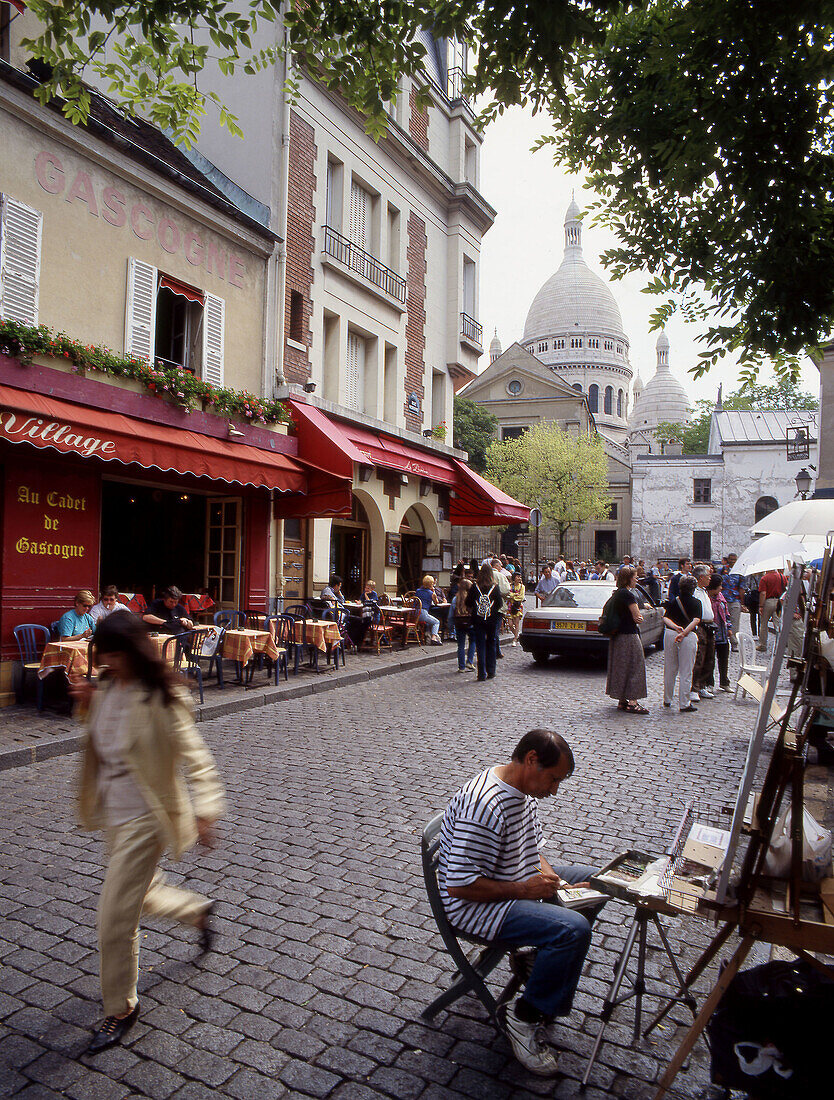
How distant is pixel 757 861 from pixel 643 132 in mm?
4747

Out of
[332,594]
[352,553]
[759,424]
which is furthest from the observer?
[759,424]

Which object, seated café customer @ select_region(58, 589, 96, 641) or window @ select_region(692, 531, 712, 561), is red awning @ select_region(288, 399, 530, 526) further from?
window @ select_region(692, 531, 712, 561)

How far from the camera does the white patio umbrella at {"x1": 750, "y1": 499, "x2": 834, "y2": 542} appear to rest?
29.0ft

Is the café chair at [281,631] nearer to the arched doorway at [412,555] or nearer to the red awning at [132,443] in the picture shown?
the red awning at [132,443]

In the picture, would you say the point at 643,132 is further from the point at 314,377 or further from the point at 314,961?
the point at 314,377

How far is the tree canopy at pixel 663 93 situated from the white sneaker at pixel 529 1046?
4398mm

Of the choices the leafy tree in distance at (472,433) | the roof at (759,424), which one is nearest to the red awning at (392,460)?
the leafy tree in distance at (472,433)

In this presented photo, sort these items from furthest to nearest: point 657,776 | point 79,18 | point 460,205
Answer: point 460,205, point 657,776, point 79,18

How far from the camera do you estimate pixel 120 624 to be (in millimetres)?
2875

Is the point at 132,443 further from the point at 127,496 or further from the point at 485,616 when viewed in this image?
the point at 485,616

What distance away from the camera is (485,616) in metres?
11.5

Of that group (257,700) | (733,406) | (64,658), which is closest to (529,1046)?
(64,658)

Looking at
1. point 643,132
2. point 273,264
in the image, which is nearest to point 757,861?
point 643,132

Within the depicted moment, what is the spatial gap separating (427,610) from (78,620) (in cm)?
820
